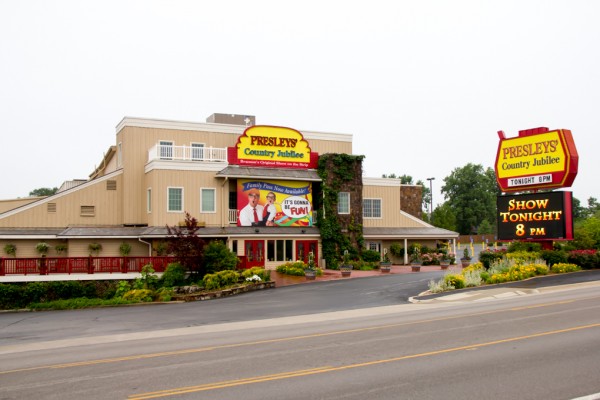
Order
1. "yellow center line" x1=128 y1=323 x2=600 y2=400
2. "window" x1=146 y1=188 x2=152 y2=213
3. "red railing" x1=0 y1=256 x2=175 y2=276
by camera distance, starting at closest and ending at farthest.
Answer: "yellow center line" x1=128 y1=323 x2=600 y2=400 < "red railing" x1=0 y1=256 x2=175 y2=276 < "window" x1=146 y1=188 x2=152 y2=213

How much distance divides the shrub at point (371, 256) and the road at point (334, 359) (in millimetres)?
22820

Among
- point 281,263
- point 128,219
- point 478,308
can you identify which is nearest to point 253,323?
point 478,308

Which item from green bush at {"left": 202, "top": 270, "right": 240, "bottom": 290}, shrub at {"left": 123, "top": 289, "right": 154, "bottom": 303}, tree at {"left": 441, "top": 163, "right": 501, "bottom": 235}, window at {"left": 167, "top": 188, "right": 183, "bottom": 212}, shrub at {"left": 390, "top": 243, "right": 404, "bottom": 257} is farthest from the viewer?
tree at {"left": 441, "top": 163, "right": 501, "bottom": 235}

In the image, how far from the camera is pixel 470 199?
108 metres

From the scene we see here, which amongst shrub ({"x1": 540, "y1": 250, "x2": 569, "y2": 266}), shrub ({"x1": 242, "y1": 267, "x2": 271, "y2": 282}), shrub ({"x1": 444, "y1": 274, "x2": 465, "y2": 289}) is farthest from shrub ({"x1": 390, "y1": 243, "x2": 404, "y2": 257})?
shrub ({"x1": 444, "y1": 274, "x2": 465, "y2": 289})

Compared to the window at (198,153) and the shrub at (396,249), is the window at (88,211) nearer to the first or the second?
the window at (198,153)

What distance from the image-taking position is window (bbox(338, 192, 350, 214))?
1681 inches

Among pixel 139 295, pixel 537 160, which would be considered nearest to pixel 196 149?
pixel 139 295

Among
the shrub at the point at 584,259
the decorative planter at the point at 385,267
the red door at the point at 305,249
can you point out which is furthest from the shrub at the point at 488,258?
the red door at the point at 305,249

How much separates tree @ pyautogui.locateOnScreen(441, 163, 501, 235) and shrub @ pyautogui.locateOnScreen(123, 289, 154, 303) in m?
82.3

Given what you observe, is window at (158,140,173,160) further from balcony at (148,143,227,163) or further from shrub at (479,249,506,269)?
shrub at (479,249,506,269)

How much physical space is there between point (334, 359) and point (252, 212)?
Answer: 28448 mm

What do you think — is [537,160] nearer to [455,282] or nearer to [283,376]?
[455,282]

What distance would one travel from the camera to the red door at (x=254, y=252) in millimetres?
38938
